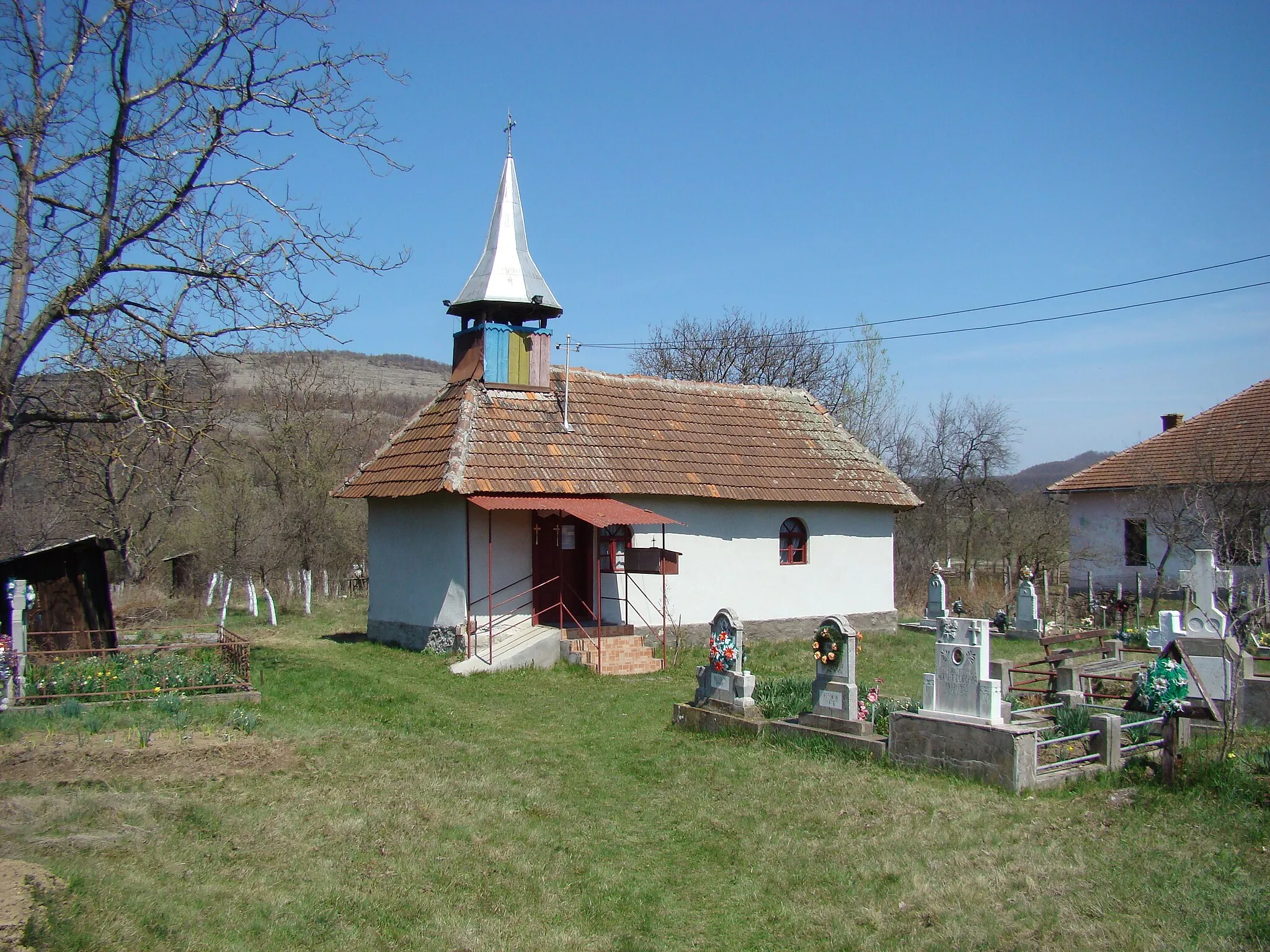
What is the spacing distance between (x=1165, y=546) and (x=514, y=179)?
22288 mm

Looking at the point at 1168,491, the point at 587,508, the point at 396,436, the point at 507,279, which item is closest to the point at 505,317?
the point at 507,279

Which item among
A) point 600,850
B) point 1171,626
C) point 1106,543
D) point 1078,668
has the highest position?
point 1106,543

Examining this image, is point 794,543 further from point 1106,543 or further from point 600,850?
point 600,850

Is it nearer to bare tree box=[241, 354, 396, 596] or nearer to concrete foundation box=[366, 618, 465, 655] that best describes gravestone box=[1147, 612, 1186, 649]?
concrete foundation box=[366, 618, 465, 655]

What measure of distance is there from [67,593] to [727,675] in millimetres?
9967

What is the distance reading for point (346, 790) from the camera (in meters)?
8.80

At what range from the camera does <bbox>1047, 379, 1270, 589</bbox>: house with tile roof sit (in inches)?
981

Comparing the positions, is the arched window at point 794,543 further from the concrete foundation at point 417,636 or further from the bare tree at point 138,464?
the bare tree at point 138,464

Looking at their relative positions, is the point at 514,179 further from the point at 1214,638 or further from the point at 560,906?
the point at 560,906

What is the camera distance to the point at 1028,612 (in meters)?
23.0

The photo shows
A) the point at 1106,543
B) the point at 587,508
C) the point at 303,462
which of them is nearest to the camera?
the point at 587,508

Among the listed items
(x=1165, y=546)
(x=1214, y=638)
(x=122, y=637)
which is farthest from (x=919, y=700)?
(x=1165, y=546)

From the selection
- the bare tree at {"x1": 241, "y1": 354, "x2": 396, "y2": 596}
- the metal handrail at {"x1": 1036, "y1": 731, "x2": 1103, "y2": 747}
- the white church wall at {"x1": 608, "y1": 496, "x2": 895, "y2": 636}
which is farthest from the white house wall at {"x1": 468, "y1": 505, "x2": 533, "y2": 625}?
the bare tree at {"x1": 241, "y1": 354, "x2": 396, "y2": 596}

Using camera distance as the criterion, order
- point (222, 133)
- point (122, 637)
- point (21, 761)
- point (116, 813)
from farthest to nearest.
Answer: point (122, 637), point (222, 133), point (21, 761), point (116, 813)
